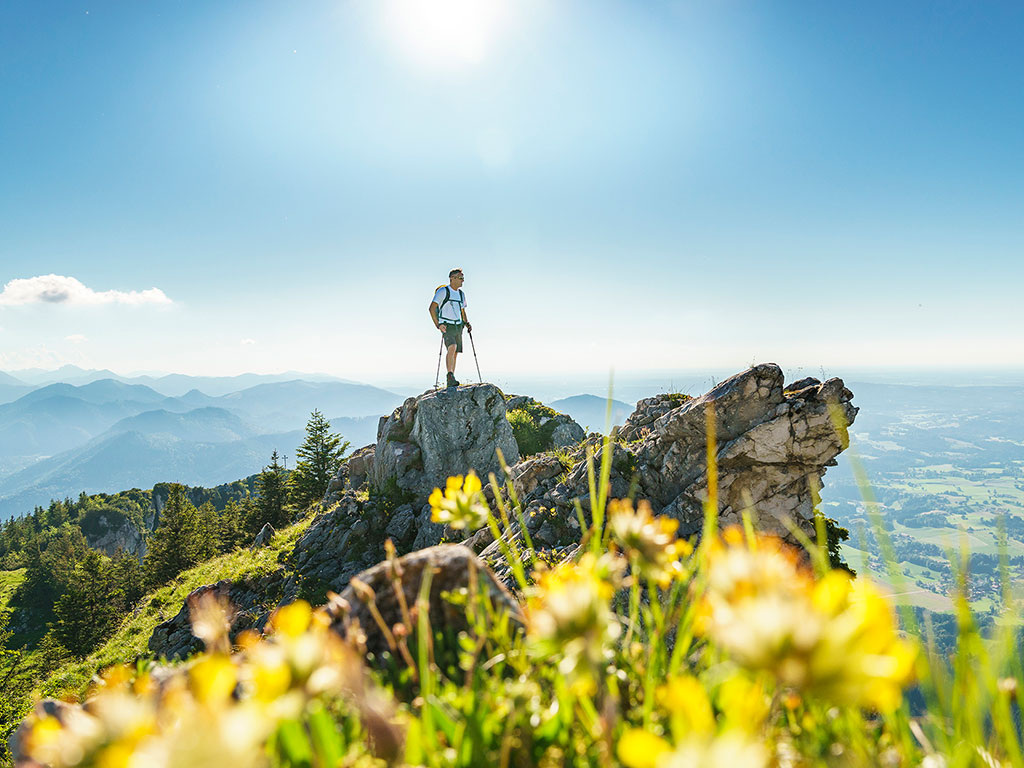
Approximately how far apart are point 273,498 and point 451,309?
2501cm

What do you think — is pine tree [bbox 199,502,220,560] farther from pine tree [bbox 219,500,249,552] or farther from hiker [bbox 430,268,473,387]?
hiker [bbox 430,268,473,387]

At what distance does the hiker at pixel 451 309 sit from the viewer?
15.0 meters

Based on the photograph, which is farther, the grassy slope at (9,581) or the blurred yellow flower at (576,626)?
the grassy slope at (9,581)

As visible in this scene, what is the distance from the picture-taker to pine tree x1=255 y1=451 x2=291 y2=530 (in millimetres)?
30970

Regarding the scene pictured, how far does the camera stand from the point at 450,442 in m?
16.2

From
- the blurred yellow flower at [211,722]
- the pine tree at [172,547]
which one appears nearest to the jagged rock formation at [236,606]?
the blurred yellow flower at [211,722]

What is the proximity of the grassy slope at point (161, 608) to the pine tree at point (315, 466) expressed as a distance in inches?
427

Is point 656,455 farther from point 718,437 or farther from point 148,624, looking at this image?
point 148,624

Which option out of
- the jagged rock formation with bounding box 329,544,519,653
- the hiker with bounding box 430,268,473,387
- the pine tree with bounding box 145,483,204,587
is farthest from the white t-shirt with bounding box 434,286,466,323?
the pine tree with bounding box 145,483,204,587

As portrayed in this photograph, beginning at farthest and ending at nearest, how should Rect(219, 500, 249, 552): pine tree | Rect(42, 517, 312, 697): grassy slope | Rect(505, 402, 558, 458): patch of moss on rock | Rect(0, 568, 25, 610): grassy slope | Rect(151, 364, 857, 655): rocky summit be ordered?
Rect(0, 568, 25, 610): grassy slope
Rect(219, 500, 249, 552): pine tree
Rect(505, 402, 558, 458): patch of moss on rock
Rect(42, 517, 312, 697): grassy slope
Rect(151, 364, 857, 655): rocky summit

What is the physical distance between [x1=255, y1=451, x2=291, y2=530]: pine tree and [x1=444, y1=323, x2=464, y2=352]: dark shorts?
854 inches

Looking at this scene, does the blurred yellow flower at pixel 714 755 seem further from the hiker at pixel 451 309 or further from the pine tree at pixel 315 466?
the pine tree at pixel 315 466

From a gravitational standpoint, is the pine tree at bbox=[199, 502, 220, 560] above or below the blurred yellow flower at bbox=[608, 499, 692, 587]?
below

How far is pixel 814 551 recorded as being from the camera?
4.91 feet
